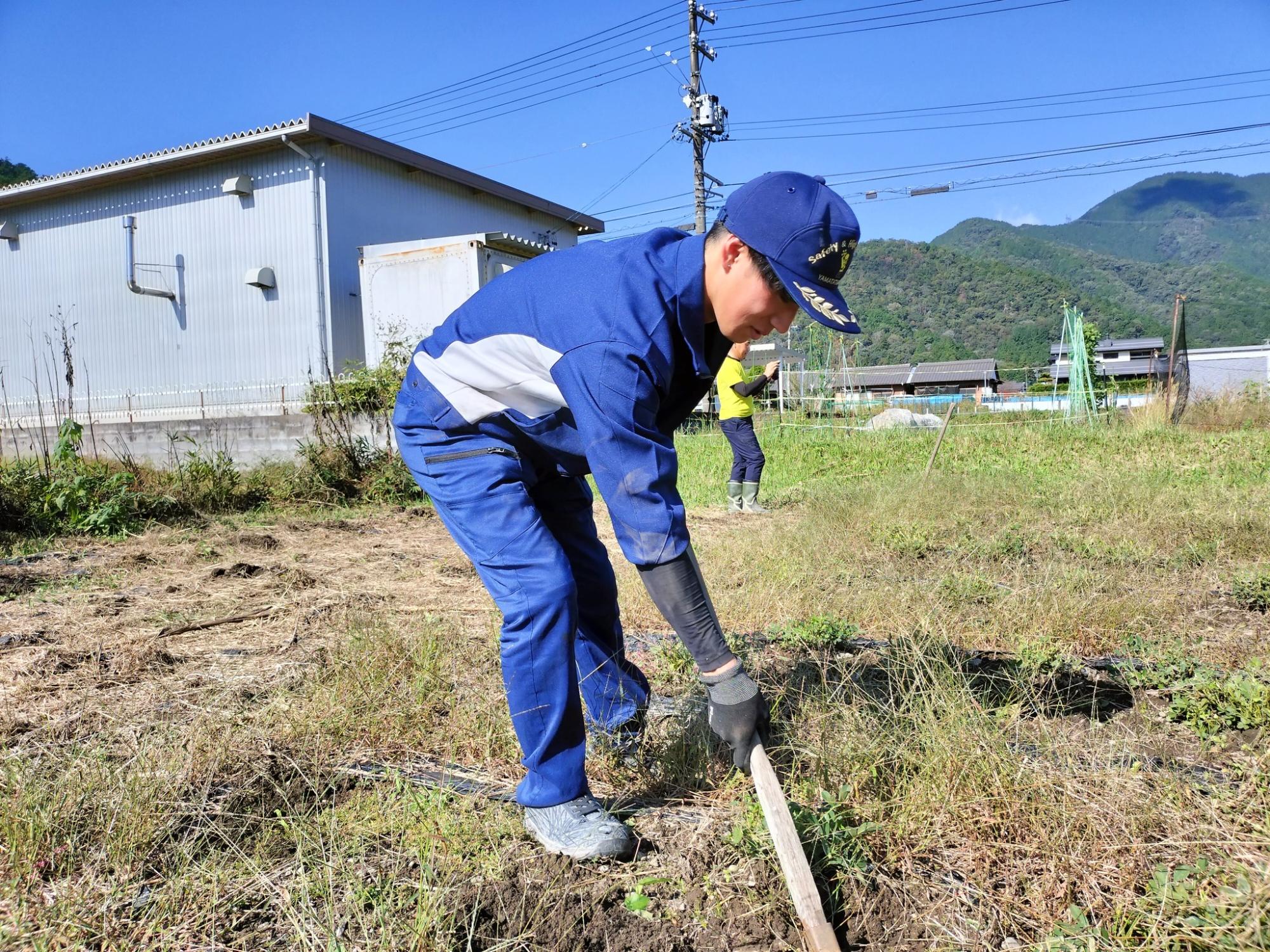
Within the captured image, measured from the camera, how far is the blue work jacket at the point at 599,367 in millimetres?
1696

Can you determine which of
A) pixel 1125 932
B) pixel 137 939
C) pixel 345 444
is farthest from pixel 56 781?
pixel 345 444

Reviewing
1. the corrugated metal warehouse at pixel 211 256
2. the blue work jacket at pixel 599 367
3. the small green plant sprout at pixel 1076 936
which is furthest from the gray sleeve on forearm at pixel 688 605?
the corrugated metal warehouse at pixel 211 256

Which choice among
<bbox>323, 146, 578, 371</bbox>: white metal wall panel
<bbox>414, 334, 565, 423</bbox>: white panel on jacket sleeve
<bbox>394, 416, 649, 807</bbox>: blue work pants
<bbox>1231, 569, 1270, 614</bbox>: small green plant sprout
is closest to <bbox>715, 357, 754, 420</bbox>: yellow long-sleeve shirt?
<bbox>1231, 569, 1270, 614</bbox>: small green plant sprout

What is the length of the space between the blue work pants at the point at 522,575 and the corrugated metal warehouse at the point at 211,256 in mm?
13936

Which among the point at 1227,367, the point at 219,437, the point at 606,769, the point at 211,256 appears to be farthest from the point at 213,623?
the point at 1227,367

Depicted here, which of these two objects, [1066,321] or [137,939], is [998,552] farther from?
[1066,321]

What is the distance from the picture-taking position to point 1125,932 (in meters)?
1.56

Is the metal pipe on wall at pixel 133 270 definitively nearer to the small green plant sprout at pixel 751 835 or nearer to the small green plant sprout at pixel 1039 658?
the small green plant sprout at pixel 1039 658

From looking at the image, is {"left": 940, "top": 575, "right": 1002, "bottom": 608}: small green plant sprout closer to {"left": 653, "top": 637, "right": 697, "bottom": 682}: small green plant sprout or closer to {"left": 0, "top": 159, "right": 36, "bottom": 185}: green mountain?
{"left": 653, "top": 637, "right": 697, "bottom": 682}: small green plant sprout

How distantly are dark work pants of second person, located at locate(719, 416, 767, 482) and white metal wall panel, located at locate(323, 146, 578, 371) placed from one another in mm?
8600

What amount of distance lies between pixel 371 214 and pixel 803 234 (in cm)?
1631

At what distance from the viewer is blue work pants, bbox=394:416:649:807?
75.5 inches

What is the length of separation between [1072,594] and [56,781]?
353 cm

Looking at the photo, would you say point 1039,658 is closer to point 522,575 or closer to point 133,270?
point 522,575
